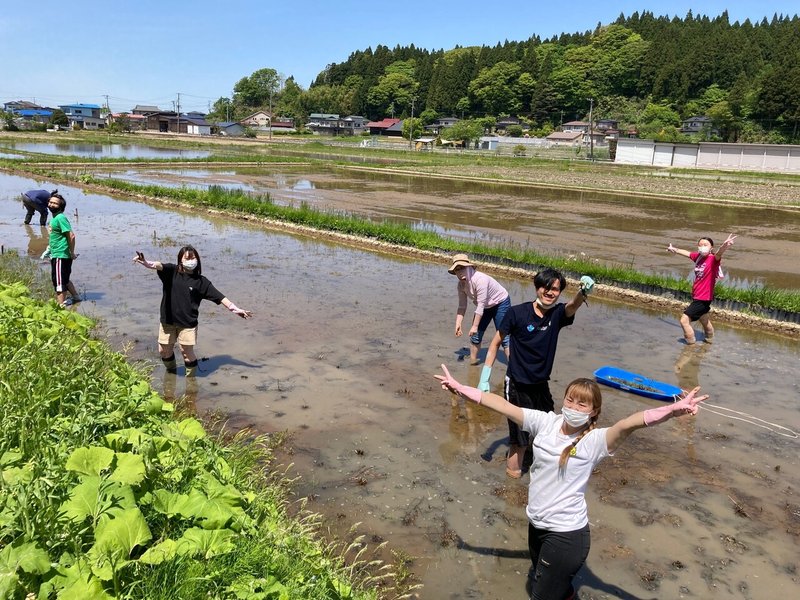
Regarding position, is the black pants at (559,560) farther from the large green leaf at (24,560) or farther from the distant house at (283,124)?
the distant house at (283,124)

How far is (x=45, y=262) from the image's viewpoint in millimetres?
12016

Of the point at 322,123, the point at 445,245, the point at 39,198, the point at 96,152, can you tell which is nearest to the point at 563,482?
the point at 445,245

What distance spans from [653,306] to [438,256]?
4.98m

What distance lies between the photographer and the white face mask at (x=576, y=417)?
9.67 feet

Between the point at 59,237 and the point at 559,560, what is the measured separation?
793 centimetres

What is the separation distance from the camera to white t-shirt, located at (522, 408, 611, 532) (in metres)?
2.96

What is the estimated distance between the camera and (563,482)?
118 inches

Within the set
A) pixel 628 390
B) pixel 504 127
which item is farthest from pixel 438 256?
pixel 504 127

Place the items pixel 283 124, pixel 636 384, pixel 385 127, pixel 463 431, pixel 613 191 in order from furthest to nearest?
pixel 283 124, pixel 385 127, pixel 613 191, pixel 636 384, pixel 463 431

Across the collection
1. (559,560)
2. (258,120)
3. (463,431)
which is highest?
(258,120)

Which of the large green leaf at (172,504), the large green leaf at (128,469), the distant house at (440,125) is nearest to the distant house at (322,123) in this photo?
the distant house at (440,125)

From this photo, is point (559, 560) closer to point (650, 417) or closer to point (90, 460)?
point (650, 417)

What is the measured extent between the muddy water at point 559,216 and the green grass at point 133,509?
12.4 meters

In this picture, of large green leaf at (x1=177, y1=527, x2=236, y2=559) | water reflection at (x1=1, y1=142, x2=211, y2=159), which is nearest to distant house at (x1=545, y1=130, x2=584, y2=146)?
water reflection at (x1=1, y1=142, x2=211, y2=159)
